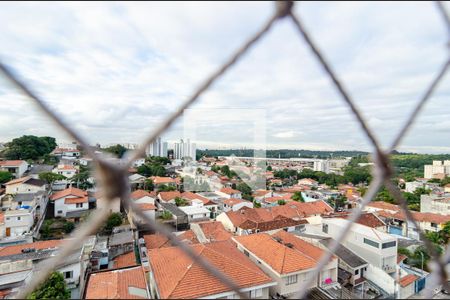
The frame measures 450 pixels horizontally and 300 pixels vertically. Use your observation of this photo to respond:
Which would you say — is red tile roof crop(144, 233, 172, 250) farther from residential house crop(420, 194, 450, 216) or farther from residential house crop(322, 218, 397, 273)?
residential house crop(420, 194, 450, 216)

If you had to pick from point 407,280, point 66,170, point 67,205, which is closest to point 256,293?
point 407,280

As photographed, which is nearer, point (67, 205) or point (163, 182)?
point (67, 205)

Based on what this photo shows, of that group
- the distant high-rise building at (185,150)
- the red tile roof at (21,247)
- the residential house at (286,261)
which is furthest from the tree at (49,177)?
the residential house at (286,261)

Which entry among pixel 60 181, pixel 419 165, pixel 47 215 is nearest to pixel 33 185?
pixel 47 215

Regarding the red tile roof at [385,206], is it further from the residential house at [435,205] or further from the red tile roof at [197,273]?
the red tile roof at [197,273]

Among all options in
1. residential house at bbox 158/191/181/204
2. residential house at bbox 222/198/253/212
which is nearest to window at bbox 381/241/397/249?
residential house at bbox 222/198/253/212

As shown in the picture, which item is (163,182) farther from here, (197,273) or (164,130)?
(164,130)

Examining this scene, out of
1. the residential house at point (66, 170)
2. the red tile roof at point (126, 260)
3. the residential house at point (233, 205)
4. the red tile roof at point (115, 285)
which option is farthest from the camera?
the residential house at point (66, 170)
